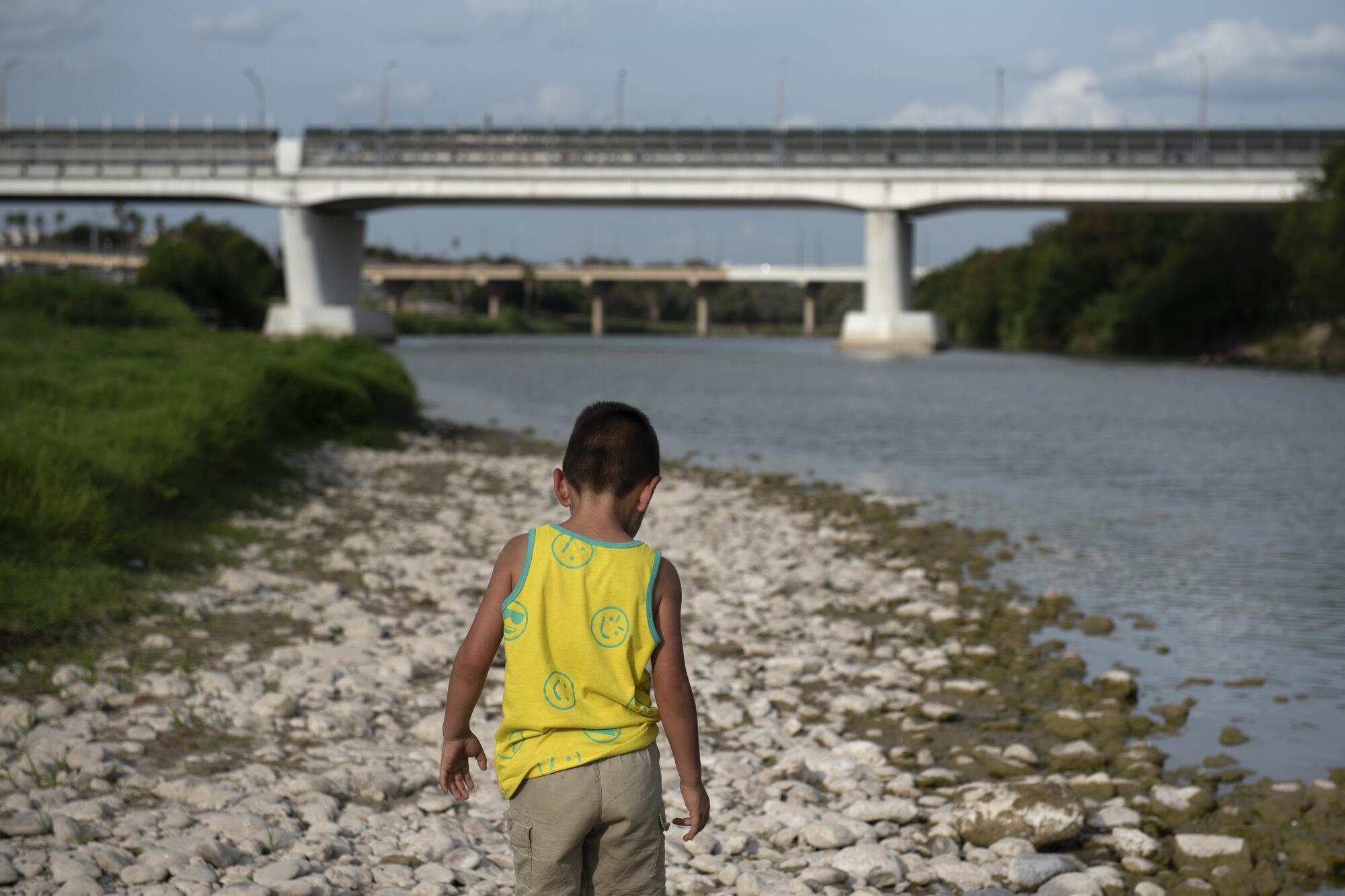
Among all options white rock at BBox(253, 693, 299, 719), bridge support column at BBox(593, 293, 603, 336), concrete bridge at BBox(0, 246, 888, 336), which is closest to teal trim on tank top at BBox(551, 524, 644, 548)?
white rock at BBox(253, 693, 299, 719)

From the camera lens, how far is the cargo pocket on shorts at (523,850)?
3.59 metres

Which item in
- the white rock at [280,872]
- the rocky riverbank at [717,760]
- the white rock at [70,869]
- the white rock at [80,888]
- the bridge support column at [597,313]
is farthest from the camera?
the bridge support column at [597,313]

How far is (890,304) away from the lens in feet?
274

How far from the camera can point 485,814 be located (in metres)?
6.19

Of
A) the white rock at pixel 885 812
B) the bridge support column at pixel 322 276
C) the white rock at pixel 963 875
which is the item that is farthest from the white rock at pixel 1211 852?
the bridge support column at pixel 322 276

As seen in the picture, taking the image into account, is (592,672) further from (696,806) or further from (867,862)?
(867,862)

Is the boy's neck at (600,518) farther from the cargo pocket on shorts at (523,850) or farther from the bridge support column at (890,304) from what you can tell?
the bridge support column at (890,304)

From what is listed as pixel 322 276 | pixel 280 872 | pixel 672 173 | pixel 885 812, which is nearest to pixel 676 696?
pixel 280 872

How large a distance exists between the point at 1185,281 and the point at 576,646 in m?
87.8

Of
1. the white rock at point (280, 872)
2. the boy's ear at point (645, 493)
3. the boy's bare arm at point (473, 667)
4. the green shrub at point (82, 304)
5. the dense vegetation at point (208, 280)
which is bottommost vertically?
the white rock at point (280, 872)

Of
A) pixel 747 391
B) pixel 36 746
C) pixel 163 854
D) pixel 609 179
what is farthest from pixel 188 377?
pixel 609 179

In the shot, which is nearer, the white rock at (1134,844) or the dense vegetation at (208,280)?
the white rock at (1134,844)

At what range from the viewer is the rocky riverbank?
550 cm

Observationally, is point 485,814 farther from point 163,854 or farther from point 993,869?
point 993,869
